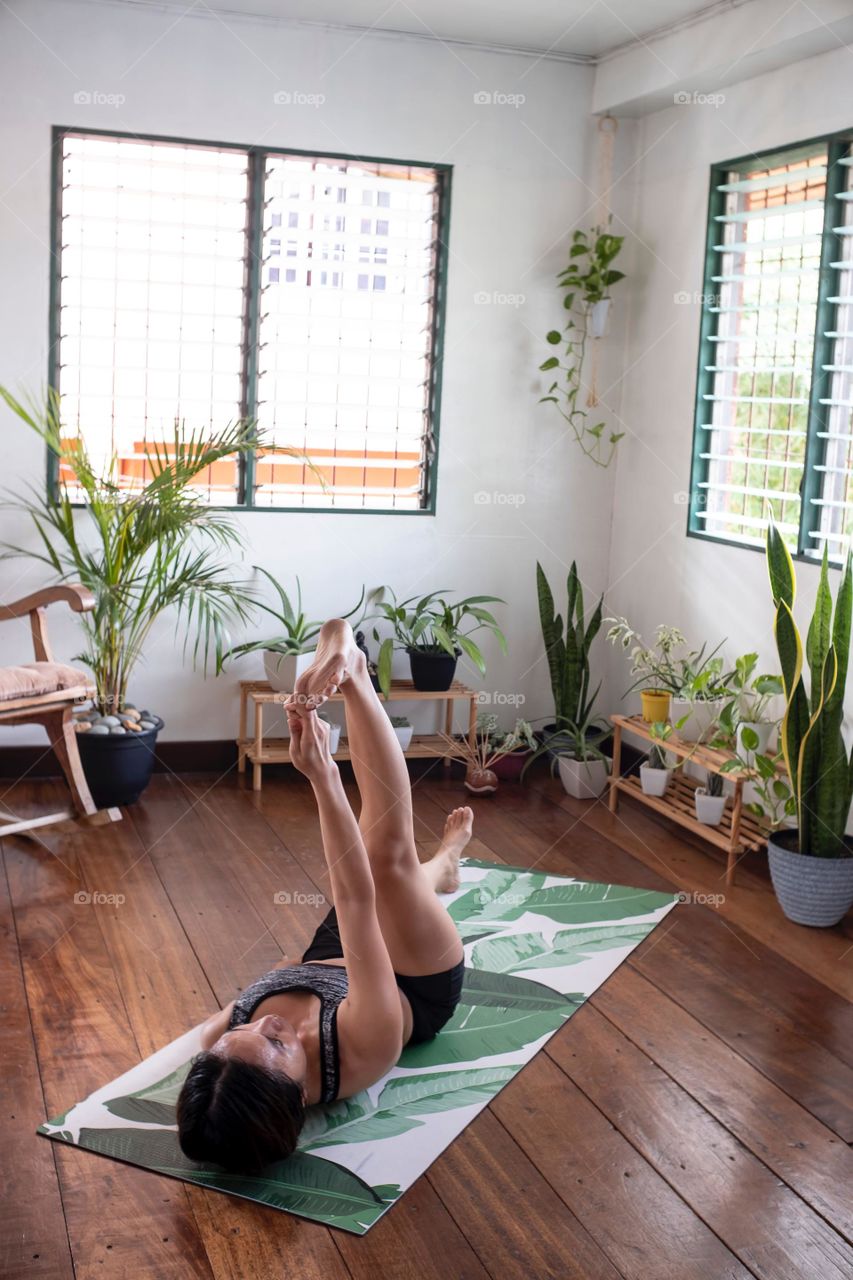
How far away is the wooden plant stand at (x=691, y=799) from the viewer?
419 cm

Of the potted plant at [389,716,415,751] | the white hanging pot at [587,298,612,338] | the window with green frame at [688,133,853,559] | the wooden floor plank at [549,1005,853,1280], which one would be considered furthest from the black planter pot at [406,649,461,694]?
the wooden floor plank at [549,1005,853,1280]

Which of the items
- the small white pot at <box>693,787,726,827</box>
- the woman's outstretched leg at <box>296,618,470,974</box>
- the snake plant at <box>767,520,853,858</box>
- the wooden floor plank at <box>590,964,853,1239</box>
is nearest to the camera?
the wooden floor plank at <box>590,964,853,1239</box>

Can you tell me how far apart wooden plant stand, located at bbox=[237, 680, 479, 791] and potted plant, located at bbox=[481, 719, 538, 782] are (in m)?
0.13

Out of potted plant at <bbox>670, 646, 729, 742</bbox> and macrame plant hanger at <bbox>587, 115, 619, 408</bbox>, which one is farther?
macrame plant hanger at <bbox>587, 115, 619, 408</bbox>

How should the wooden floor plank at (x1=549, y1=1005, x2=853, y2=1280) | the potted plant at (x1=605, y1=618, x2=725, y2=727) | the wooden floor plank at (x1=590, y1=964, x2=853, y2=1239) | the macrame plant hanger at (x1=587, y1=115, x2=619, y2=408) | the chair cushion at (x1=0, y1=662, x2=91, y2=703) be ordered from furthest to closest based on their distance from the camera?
the macrame plant hanger at (x1=587, y1=115, x2=619, y2=408), the potted plant at (x1=605, y1=618, x2=725, y2=727), the chair cushion at (x1=0, y1=662, x2=91, y2=703), the wooden floor plank at (x1=590, y1=964, x2=853, y2=1239), the wooden floor plank at (x1=549, y1=1005, x2=853, y2=1280)

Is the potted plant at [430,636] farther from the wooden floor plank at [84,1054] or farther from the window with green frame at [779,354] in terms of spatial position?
the wooden floor plank at [84,1054]

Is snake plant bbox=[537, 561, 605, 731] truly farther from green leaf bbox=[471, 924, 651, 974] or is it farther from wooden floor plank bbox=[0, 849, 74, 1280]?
wooden floor plank bbox=[0, 849, 74, 1280]

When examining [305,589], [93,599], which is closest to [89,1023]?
[93,599]

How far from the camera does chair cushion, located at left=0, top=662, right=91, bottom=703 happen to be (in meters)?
4.05

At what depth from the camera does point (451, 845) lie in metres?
3.57

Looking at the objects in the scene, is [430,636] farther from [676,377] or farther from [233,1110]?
[233,1110]

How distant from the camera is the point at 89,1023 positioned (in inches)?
121

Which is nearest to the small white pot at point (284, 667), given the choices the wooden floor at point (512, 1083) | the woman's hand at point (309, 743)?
the wooden floor at point (512, 1083)

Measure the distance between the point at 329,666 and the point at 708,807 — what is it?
2.20 meters
